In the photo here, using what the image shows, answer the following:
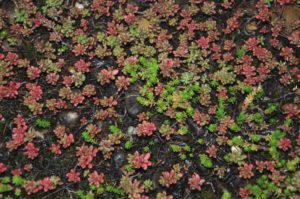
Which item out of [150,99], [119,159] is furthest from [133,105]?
[119,159]

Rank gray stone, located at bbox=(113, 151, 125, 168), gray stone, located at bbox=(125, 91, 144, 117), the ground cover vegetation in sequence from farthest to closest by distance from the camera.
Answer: gray stone, located at bbox=(125, 91, 144, 117)
gray stone, located at bbox=(113, 151, 125, 168)
the ground cover vegetation

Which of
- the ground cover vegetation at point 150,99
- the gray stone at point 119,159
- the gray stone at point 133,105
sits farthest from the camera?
the gray stone at point 133,105

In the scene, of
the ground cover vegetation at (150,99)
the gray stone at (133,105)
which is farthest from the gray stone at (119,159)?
the gray stone at (133,105)

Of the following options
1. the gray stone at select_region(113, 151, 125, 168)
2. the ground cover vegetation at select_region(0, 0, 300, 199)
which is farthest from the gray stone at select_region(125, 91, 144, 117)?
the gray stone at select_region(113, 151, 125, 168)

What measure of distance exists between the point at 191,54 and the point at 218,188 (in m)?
2.72

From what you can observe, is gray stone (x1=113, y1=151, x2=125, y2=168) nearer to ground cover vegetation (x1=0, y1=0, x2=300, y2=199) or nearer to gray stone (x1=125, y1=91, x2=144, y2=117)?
ground cover vegetation (x1=0, y1=0, x2=300, y2=199)

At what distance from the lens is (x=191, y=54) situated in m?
5.86

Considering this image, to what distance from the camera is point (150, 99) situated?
557 centimetres

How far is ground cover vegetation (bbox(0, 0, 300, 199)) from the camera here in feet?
17.1

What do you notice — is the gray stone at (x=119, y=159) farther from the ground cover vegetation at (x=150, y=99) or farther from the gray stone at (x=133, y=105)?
the gray stone at (x=133, y=105)

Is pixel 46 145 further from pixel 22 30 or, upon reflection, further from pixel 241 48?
pixel 241 48

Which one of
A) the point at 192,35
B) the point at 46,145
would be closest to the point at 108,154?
the point at 46,145

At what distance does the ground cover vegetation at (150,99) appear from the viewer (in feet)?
17.1

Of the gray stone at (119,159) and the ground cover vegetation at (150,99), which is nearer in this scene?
the ground cover vegetation at (150,99)
